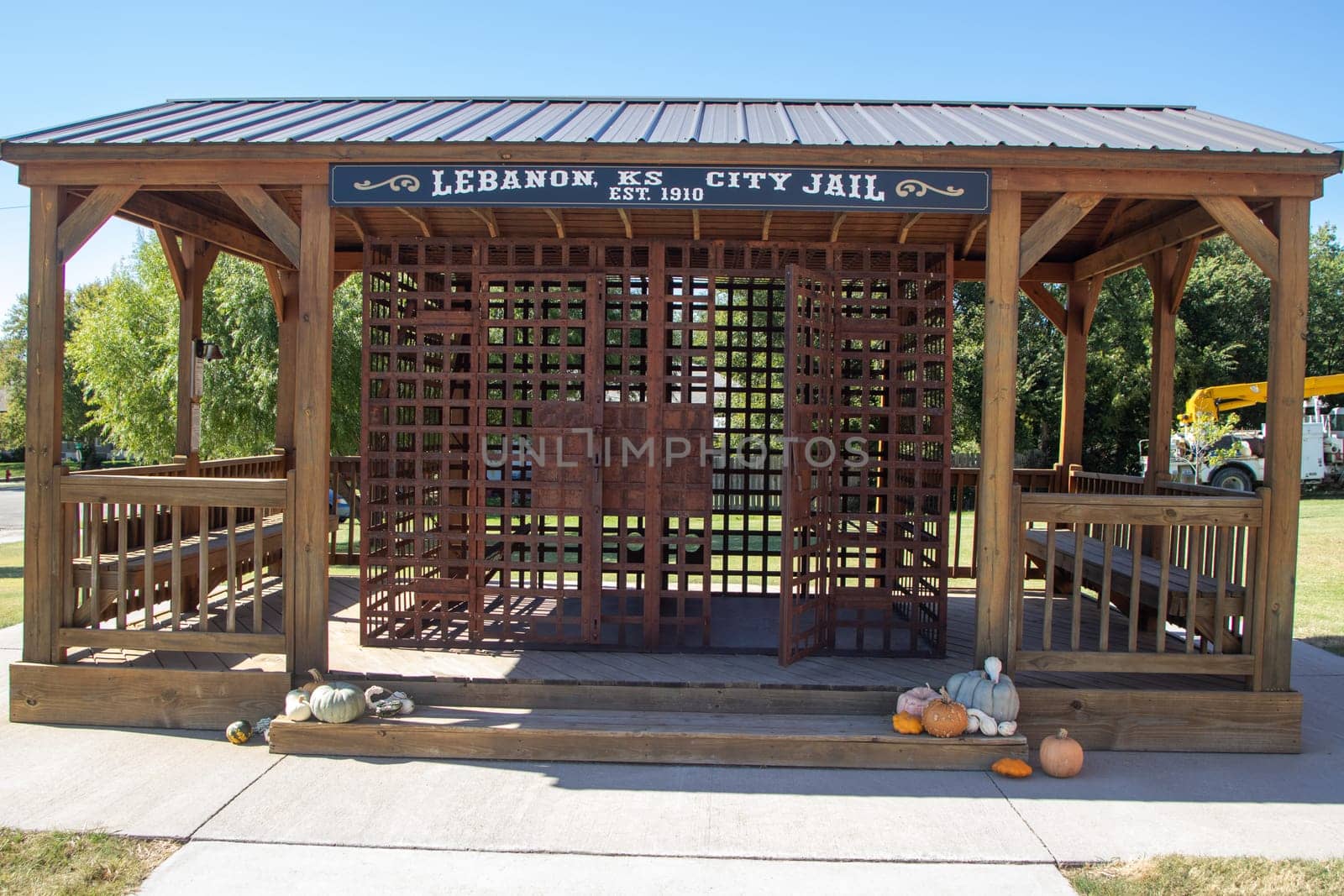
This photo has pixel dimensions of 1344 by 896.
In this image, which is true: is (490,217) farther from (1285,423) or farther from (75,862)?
(1285,423)

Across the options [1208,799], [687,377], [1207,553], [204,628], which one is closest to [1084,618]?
[1207,553]

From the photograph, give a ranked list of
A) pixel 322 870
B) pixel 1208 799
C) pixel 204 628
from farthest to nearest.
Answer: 1. pixel 204 628
2. pixel 1208 799
3. pixel 322 870

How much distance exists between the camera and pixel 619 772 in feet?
14.0

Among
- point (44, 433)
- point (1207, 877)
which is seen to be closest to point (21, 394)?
point (44, 433)

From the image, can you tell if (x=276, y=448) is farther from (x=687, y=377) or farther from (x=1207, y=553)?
(x=1207, y=553)

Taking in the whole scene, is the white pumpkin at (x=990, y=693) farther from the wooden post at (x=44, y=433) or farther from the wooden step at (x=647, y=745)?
the wooden post at (x=44, y=433)

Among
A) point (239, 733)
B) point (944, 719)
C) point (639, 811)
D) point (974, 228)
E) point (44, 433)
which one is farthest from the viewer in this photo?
point (974, 228)

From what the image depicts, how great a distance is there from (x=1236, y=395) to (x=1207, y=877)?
2163 cm

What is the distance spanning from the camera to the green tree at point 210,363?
1684 centimetres

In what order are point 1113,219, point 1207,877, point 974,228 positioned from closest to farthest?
point 1207,877
point 974,228
point 1113,219

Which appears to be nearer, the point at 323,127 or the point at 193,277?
the point at 323,127

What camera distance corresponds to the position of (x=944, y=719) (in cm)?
436

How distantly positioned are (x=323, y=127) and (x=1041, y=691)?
16.5 feet

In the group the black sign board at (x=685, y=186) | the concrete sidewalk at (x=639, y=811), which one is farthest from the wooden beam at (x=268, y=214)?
the concrete sidewalk at (x=639, y=811)
